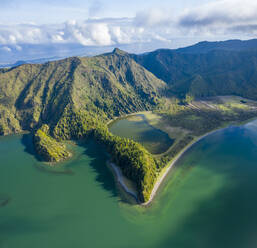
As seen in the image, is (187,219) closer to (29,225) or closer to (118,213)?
(118,213)

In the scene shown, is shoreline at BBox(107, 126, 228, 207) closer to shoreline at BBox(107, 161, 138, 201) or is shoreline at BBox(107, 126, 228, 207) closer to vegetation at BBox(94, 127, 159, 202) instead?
shoreline at BBox(107, 161, 138, 201)

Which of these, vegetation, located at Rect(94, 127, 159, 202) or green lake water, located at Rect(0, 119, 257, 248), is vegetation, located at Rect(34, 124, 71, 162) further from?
vegetation, located at Rect(94, 127, 159, 202)

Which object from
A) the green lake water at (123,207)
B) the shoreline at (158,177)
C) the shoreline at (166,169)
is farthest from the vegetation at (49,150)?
the shoreline at (166,169)

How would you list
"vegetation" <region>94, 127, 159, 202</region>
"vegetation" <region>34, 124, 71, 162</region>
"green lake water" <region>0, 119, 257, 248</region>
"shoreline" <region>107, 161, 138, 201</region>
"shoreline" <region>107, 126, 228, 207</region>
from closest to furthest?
"green lake water" <region>0, 119, 257, 248</region>, "shoreline" <region>107, 126, 228, 207</region>, "vegetation" <region>94, 127, 159, 202</region>, "shoreline" <region>107, 161, 138, 201</region>, "vegetation" <region>34, 124, 71, 162</region>

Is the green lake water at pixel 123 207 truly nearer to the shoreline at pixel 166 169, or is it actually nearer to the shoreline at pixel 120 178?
the shoreline at pixel 166 169

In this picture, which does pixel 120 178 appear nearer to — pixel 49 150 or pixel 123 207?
pixel 123 207

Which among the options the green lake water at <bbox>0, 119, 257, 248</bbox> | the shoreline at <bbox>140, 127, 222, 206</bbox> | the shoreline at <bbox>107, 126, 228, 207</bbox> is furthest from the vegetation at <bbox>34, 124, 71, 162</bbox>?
the shoreline at <bbox>140, 127, 222, 206</bbox>

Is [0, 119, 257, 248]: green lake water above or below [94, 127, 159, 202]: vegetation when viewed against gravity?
below

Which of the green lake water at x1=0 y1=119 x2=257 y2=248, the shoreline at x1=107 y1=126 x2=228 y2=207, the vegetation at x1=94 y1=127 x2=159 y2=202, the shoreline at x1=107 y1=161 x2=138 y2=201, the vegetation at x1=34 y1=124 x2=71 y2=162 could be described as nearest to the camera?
the green lake water at x1=0 y1=119 x2=257 y2=248

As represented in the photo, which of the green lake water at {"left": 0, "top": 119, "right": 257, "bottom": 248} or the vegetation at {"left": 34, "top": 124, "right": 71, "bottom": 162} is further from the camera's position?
the vegetation at {"left": 34, "top": 124, "right": 71, "bottom": 162}
